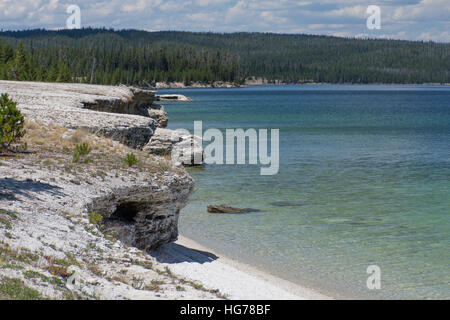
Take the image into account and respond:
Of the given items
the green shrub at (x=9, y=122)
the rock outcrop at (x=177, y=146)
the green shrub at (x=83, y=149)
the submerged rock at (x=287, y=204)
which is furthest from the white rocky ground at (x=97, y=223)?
the rock outcrop at (x=177, y=146)

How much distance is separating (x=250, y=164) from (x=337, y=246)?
16977mm

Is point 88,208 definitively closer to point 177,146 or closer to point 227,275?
point 227,275

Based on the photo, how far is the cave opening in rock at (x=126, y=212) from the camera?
526 inches

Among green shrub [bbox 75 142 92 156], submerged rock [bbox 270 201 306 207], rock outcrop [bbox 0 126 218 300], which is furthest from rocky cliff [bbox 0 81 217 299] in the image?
submerged rock [bbox 270 201 306 207]

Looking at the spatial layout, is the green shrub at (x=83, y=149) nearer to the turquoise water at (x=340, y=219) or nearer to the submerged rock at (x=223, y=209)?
the turquoise water at (x=340, y=219)

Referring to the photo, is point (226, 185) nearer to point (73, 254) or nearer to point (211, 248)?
point (211, 248)

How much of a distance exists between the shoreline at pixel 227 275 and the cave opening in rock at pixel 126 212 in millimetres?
1211

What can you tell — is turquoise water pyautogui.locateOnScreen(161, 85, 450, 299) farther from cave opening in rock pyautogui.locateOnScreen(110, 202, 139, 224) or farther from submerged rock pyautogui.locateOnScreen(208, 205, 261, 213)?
cave opening in rock pyautogui.locateOnScreen(110, 202, 139, 224)

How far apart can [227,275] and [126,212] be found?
2.85 metres

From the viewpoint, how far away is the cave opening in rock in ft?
43.8

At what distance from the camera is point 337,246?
664 inches

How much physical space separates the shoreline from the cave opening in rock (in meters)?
1.21

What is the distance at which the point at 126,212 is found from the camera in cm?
1352
